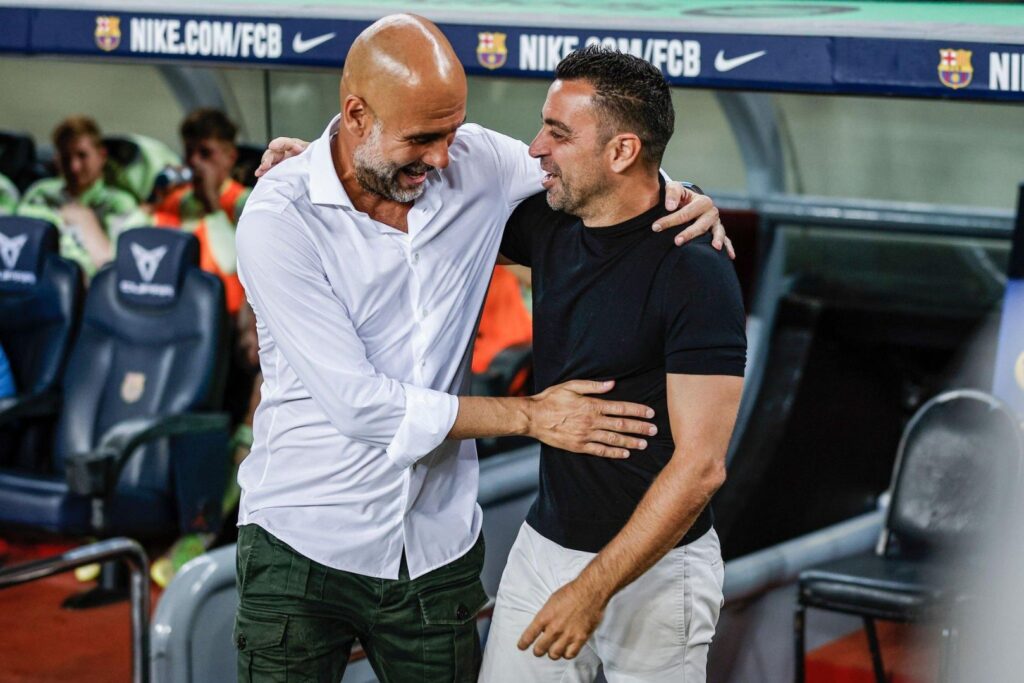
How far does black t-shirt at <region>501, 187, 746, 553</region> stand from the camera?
212 cm

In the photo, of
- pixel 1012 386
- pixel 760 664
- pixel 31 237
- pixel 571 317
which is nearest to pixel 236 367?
pixel 31 237

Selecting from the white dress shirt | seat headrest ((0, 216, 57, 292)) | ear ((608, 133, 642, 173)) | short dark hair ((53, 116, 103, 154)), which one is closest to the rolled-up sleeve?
the white dress shirt

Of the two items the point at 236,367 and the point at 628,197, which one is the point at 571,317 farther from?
the point at 236,367

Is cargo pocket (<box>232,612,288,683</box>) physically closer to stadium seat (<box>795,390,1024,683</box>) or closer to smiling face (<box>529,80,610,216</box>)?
smiling face (<box>529,80,610,216</box>)

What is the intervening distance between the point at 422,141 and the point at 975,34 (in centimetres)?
147

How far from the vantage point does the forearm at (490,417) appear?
2.17 metres

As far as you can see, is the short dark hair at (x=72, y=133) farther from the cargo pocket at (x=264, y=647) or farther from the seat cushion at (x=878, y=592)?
the cargo pocket at (x=264, y=647)

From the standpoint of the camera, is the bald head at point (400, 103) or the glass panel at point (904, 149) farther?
the glass panel at point (904, 149)

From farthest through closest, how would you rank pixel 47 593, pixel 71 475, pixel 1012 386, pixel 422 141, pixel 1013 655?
pixel 47 593 < pixel 71 475 < pixel 1012 386 < pixel 1013 655 < pixel 422 141

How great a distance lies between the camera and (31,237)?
505cm

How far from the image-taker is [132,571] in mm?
2959

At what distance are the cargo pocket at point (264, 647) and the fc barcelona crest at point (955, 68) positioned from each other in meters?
1.81

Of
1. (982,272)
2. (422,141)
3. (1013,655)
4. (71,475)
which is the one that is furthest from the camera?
(982,272)

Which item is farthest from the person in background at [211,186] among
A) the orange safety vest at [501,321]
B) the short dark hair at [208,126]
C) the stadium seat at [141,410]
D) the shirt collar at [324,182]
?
the shirt collar at [324,182]
